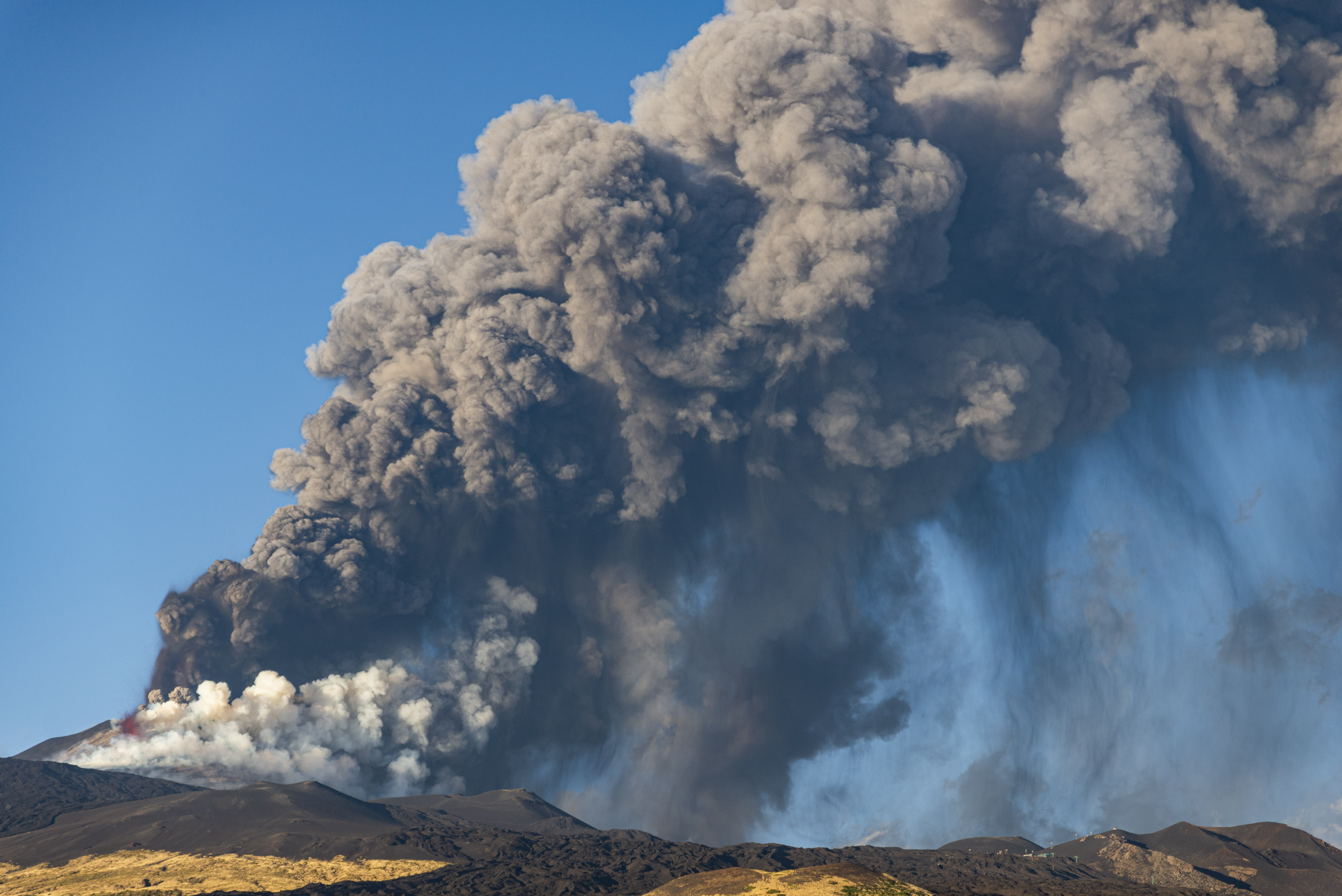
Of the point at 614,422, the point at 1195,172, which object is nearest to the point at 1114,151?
the point at 1195,172

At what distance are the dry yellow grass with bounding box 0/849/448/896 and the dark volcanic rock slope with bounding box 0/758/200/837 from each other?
1494 centimetres

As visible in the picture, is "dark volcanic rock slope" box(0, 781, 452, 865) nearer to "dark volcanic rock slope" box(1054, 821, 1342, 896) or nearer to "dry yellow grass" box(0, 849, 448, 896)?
"dry yellow grass" box(0, 849, 448, 896)

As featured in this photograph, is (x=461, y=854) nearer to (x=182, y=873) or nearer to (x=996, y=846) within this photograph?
(x=182, y=873)

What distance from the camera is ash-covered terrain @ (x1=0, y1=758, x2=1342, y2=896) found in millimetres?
68312

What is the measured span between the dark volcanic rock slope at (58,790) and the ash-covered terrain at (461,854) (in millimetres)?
184

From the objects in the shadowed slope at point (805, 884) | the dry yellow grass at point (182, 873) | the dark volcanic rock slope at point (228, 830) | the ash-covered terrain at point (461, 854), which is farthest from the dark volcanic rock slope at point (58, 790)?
the shadowed slope at point (805, 884)

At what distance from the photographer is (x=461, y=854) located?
255 feet

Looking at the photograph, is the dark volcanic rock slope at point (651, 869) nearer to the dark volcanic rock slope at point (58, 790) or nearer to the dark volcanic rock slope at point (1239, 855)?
the dark volcanic rock slope at point (1239, 855)

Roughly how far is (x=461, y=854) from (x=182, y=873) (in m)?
17.0

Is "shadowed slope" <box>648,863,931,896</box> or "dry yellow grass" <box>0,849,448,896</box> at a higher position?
"shadowed slope" <box>648,863,931,896</box>

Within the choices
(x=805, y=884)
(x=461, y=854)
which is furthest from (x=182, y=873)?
(x=805, y=884)

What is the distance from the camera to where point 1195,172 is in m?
106

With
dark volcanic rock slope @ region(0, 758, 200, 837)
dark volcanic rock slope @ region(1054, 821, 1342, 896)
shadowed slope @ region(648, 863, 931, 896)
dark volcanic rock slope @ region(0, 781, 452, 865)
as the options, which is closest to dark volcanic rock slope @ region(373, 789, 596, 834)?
dark volcanic rock slope @ region(0, 781, 452, 865)

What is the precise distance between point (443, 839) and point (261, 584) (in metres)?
31.9
